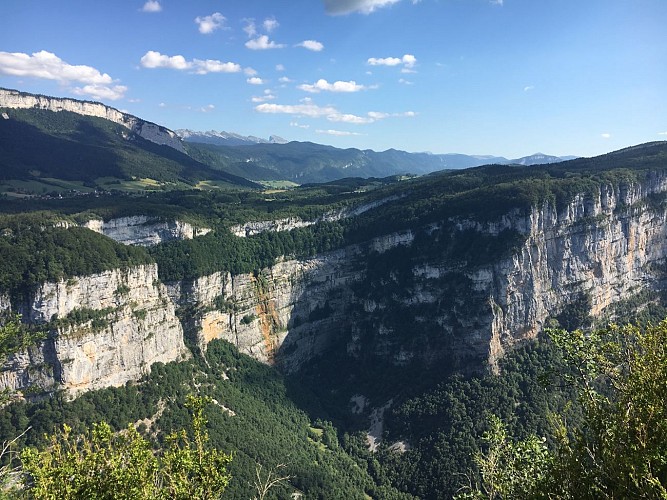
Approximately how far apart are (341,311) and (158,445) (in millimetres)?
61522

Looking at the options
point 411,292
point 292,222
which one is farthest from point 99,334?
point 411,292

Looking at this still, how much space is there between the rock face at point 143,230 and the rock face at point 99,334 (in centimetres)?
1400

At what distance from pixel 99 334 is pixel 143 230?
30822 millimetres

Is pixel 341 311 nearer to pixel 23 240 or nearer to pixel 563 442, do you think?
pixel 23 240

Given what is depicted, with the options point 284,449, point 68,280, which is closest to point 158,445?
point 284,449

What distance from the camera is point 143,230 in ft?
330

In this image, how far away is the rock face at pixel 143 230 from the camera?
3807 inches

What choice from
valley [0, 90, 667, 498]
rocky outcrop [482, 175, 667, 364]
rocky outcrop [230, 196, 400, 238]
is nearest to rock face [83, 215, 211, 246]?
valley [0, 90, 667, 498]

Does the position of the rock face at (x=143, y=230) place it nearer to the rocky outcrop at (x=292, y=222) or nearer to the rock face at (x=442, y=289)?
the rock face at (x=442, y=289)

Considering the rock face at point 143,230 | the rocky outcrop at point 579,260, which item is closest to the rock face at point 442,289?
the rocky outcrop at point 579,260

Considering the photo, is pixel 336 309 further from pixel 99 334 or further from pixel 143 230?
pixel 99 334

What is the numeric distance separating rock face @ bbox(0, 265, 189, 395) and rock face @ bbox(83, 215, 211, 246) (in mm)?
14000

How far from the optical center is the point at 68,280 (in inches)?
2879

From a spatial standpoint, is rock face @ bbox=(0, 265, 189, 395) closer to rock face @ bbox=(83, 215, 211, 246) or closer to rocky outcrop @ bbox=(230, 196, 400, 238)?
rock face @ bbox=(83, 215, 211, 246)
